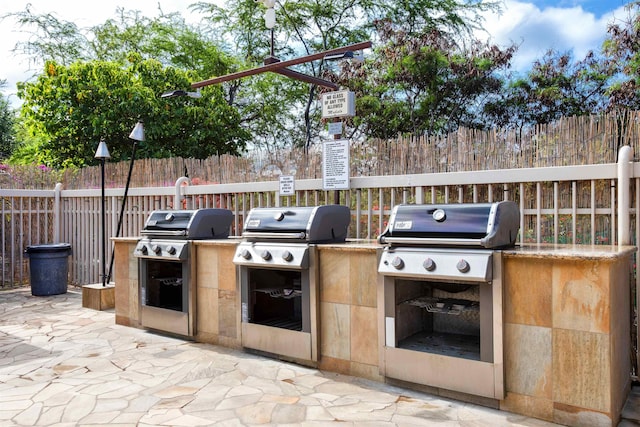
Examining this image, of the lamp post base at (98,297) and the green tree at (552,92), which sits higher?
the green tree at (552,92)

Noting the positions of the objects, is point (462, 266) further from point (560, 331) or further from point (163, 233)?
point (163, 233)

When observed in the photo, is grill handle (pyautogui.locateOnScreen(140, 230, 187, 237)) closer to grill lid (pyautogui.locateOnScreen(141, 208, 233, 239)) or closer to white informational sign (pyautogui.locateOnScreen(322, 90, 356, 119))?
grill lid (pyautogui.locateOnScreen(141, 208, 233, 239))

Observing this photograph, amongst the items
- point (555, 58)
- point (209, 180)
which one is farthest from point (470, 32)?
point (209, 180)

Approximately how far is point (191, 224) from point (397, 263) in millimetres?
2129

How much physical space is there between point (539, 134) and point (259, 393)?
8.83 feet

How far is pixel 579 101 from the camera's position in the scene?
12.7 meters

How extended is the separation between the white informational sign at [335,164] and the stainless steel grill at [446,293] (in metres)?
1.35

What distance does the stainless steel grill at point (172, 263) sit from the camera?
4.21 metres

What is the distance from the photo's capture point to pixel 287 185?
4762 mm

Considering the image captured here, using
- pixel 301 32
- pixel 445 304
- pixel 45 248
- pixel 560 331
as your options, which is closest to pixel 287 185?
pixel 445 304

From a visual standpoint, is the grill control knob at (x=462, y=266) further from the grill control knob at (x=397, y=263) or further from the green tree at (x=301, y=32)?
the green tree at (x=301, y=32)

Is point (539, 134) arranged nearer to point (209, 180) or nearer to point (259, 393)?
point (259, 393)

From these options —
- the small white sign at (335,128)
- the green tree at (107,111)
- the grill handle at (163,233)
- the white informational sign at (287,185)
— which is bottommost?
the grill handle at (163,233)

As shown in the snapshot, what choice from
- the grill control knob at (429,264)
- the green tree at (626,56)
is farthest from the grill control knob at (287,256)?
the green tree at (626,56)
